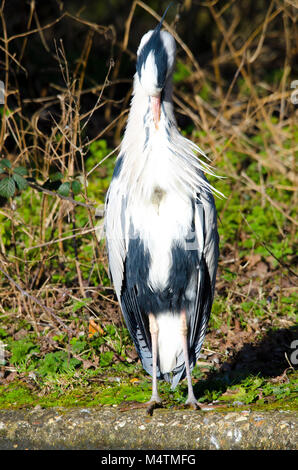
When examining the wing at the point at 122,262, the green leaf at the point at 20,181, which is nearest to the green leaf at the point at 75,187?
the green leaf at the point at 20,181

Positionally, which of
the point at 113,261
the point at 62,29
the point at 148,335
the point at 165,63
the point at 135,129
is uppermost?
the point at 62,29

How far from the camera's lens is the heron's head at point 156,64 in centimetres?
376

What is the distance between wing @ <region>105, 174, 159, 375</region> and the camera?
405 centimetres

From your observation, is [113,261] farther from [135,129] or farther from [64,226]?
[64,226]

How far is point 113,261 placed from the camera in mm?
4293

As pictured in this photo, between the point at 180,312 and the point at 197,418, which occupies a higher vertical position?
the point at 180,312

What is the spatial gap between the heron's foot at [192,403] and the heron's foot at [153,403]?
161 mm

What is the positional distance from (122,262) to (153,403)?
85 cm

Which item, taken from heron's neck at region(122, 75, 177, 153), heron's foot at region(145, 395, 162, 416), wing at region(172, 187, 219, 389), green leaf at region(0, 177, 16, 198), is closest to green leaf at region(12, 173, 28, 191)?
green leaf at region(0, 177, 16, 198)

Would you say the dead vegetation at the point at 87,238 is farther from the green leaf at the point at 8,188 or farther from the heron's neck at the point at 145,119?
the heron's neck at the point at 145,119

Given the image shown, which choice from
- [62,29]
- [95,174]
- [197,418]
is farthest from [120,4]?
[197,418]

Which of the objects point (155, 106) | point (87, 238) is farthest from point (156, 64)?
point (87, 238)

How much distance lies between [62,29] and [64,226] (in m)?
4.51

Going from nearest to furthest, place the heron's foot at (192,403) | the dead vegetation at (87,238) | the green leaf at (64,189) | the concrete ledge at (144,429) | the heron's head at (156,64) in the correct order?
the concrete ledge at (144,429) → the heron's head at (156,64) → the heron's foot at (192,403) → the green leaf at (64,189) → the dead vegetation at (87,238)
